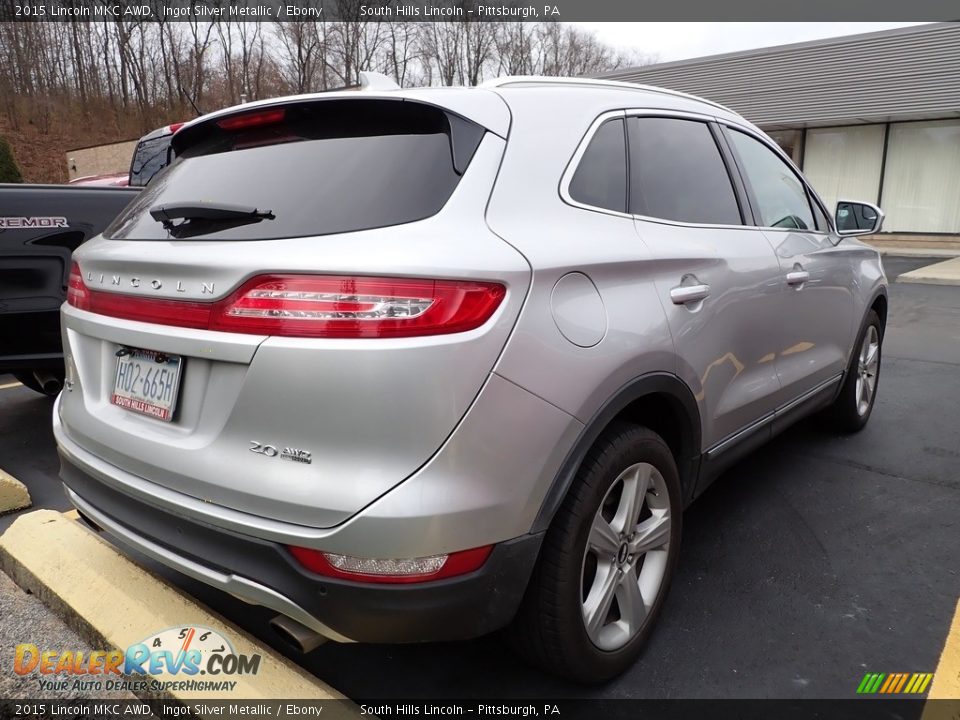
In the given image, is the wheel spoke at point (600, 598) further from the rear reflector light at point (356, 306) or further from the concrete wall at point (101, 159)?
the concrete wall at point (101, 159)

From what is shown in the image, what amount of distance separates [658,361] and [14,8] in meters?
38.9

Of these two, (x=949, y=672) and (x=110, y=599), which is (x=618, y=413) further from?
(x=110, y=599)

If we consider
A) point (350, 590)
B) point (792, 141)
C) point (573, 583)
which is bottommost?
point (573, 583)

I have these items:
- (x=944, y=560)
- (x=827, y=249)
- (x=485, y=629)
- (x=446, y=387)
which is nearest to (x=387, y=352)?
(x=446, y=387)

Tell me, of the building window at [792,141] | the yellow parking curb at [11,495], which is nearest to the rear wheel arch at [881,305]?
the yellow parking curb at [11,495]

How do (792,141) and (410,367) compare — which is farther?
(792,141)

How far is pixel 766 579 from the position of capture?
2752mm

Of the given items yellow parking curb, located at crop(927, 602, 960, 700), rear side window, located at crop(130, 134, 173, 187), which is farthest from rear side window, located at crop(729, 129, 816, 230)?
rear side window, located at crop(130, 134, 173, 187)

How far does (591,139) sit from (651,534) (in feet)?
4.23

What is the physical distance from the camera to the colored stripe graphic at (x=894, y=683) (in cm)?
214

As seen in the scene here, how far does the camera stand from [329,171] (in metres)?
1.87

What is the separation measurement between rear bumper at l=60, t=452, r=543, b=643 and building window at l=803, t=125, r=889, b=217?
19519mm

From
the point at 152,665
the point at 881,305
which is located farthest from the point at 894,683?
the point at 881,305

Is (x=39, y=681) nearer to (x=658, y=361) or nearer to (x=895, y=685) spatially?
(x=658, y=361)
